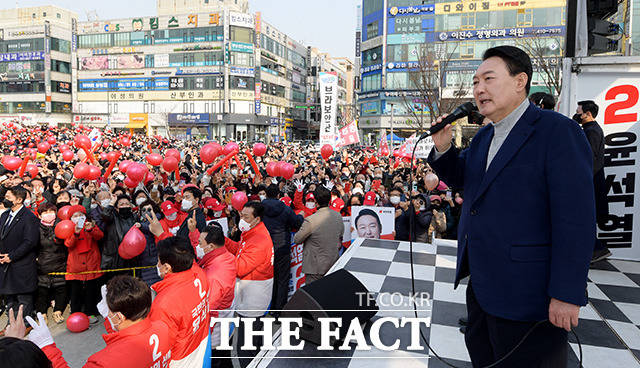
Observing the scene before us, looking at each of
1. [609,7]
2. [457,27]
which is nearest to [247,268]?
[609,7]

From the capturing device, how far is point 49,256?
5.76 meters

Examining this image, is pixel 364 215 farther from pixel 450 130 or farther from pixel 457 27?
pixel 457 27

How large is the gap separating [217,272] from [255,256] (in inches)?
26.1

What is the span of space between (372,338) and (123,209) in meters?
4.74

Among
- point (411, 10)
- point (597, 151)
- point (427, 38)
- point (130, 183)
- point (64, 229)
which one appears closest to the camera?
point (597, 151)

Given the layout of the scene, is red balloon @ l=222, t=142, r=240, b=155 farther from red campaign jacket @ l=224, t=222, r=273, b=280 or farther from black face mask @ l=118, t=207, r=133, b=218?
red campaign jacket @ l=224, t=222, r=273, b=280

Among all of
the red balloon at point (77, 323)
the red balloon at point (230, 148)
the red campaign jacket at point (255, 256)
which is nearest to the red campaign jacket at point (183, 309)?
the red campaign jacket at point (255, 256)

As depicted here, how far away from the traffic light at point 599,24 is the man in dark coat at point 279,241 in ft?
14.4

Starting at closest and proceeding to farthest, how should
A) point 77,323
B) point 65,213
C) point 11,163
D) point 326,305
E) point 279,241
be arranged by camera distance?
point 326,305
point 77,323
point 65,213
point 279,241
point 11,163

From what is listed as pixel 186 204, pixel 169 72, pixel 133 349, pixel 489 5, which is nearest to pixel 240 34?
pixel 169 72

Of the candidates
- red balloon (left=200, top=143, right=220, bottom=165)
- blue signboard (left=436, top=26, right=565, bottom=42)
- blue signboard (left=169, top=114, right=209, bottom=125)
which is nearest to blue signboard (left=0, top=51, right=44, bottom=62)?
blue signboard (left=169, top=114, right=209, bottom=125)

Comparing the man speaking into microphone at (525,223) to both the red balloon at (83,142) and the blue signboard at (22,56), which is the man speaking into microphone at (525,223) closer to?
the red balloon at (83,142)

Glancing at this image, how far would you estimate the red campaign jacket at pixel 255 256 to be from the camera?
4637mm

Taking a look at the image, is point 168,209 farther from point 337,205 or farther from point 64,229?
point 337,205
